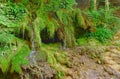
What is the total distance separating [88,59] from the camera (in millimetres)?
8211

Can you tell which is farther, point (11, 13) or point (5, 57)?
point (11, 13)

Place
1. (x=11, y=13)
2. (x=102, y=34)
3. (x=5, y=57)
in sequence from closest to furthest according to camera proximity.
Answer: (x=5, y=57) < (x=11, y=13) < (x=102, y=34)

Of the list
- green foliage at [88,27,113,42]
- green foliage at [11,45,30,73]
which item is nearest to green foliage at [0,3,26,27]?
green foliage at [11,45,30,73]

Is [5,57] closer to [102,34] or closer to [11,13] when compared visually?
[11,13]

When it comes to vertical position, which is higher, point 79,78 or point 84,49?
point 84,49

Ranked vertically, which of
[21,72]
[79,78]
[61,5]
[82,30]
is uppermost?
[61,5]

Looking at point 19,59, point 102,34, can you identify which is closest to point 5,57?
point 19,59

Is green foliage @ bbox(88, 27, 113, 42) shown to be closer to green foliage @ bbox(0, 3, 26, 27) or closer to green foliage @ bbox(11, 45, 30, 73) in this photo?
green foliage @ bbox(0, 3, 26, 27)

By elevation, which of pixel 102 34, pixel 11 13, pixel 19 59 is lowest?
pixel 19 59

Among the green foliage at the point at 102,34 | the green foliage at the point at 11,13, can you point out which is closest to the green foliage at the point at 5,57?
the green foliage at the point at 11,13

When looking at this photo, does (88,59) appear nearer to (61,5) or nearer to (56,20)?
(56,20)

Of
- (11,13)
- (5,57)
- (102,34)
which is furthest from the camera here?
(102,34)

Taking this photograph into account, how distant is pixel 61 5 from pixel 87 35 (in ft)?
5.06

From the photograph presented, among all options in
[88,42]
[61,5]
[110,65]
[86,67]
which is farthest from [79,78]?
[61,5]
